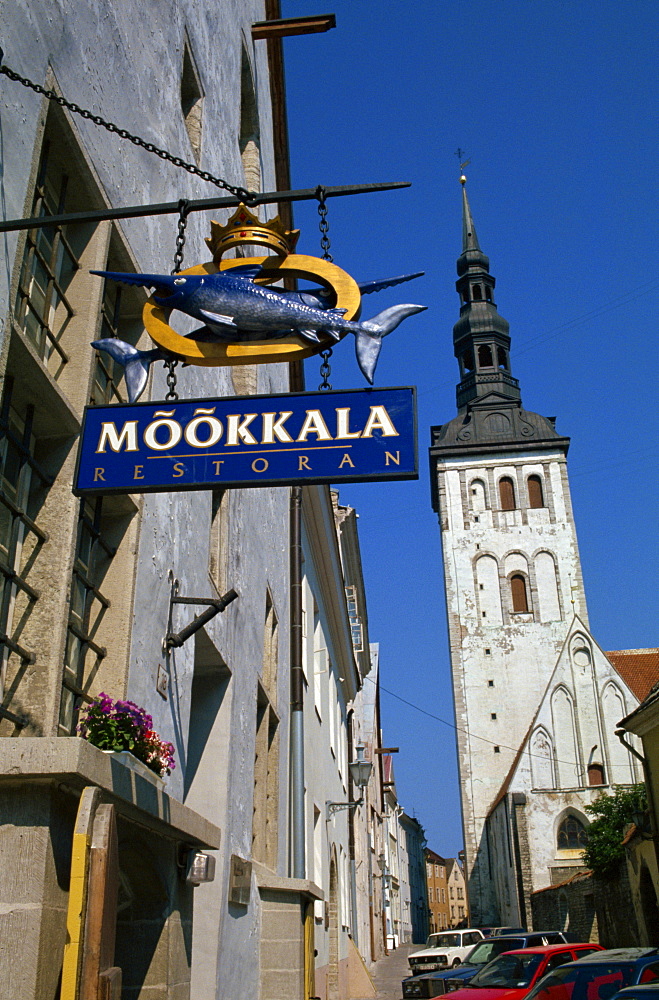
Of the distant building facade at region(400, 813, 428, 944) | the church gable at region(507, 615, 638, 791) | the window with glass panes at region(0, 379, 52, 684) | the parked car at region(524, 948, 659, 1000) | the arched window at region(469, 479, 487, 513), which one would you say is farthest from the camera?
the distant building facade at region(400, 813, 428, 944)

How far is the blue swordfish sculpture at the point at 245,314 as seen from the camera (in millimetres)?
4566

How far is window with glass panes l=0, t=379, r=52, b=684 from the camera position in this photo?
454cm

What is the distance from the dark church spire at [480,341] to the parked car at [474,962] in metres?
52.4

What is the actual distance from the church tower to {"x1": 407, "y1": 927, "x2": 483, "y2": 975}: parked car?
22.1 metres

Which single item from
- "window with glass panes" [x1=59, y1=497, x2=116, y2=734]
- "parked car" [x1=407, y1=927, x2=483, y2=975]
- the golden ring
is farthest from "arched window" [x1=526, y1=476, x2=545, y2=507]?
the golden ring

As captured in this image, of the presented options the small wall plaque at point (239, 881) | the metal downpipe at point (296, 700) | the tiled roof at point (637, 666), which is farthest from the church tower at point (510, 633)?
the small wall plaque at point (239, 881)

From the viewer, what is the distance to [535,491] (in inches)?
2499

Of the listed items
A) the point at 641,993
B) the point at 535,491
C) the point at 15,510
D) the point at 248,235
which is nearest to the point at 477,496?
the point at 535,491

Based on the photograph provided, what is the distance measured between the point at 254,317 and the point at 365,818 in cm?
3059

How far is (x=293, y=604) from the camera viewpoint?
15227 millimetres

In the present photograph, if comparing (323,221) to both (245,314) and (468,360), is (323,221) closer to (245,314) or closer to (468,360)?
(245,314)

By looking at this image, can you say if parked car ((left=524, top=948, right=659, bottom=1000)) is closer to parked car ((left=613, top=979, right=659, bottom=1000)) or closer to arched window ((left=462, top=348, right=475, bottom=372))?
parked car ((left=613, top=979, right=659, bottom=1000))

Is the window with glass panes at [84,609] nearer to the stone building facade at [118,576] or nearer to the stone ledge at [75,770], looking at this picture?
the stone building facade at [118,576]

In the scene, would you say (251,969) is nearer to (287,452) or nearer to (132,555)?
(132,555)
